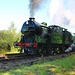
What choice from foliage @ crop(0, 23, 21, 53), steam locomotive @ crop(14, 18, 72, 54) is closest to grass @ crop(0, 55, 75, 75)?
steam locomotive @ crop(14, 18, 72, 54)

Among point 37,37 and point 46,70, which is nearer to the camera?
point 46,70

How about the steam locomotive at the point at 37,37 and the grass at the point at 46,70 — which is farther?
the steam locomotive at the point at 37,37

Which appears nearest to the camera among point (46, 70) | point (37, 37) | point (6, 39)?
point (46, 70)

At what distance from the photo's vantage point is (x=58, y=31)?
14133 millimetres

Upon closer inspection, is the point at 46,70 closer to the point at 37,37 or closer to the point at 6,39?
the point at 37,37

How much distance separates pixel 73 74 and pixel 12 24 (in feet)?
132

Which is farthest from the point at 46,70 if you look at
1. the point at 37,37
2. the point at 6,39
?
the point at 6,39

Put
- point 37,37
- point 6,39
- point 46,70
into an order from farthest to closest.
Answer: point 6,39, point 37,37, point 46,70

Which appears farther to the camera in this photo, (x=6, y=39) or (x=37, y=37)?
(x=6, y=39)

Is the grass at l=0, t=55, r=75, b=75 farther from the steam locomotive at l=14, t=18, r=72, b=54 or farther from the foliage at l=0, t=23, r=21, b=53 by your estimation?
the foliage at l=0, t=23, r=21, b=53

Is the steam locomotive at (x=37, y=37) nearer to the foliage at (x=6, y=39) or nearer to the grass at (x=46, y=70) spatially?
the grass at (x=46, y=70)

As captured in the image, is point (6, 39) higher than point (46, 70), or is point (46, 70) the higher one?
point (6, 39)

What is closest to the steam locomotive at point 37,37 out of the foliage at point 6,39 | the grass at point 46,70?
the grass at point 46,70

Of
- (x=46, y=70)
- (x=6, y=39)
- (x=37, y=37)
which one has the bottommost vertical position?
(x=46, y=70)
